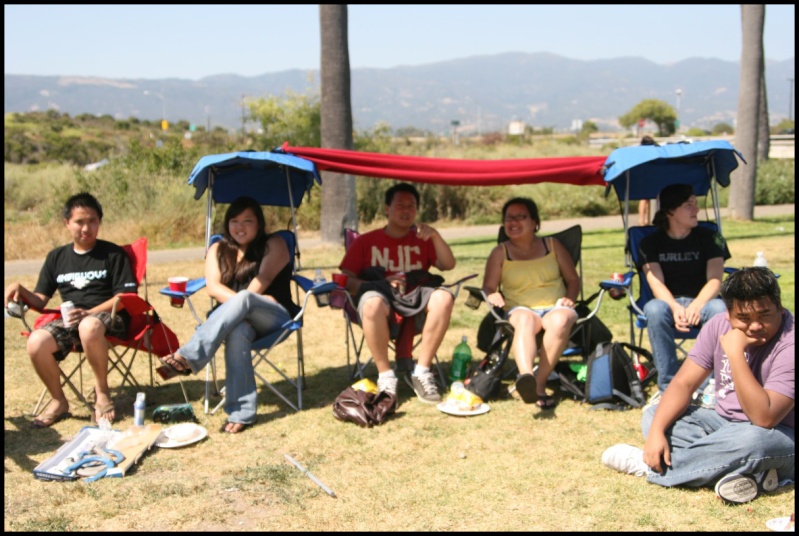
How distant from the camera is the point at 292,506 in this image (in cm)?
318

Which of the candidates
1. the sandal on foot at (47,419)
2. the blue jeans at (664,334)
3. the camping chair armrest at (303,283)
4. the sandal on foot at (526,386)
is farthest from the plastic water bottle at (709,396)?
the sandal on foot at (47,419)

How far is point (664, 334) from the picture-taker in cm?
428

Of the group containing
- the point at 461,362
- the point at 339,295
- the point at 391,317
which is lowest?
the point at 461,362

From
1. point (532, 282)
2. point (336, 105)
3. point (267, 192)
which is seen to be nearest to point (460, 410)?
point (532, 282)

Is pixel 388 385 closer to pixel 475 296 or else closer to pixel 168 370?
pixel 475 296

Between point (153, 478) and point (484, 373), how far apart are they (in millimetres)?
Answer: 1861

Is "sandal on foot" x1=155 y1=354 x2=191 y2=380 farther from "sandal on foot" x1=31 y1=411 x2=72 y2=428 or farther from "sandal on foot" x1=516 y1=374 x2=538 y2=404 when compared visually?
"sandal on foot" x1=516 y1=374 x2=538 y2=404

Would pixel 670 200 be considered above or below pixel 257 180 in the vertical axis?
below

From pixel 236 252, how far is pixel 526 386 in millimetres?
1762

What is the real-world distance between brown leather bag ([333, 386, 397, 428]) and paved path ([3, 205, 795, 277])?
5.72 metres

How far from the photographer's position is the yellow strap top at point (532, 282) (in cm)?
473

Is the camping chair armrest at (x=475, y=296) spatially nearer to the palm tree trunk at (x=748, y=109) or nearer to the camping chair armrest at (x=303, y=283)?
the camping chair armrest at (x=303, y=283)

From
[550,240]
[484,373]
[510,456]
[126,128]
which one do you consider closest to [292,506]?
[510,456]

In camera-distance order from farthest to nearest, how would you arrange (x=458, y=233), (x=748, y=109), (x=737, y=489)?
(x=748, y=109) < (x=458, y=233) < (x=737, y=489)
